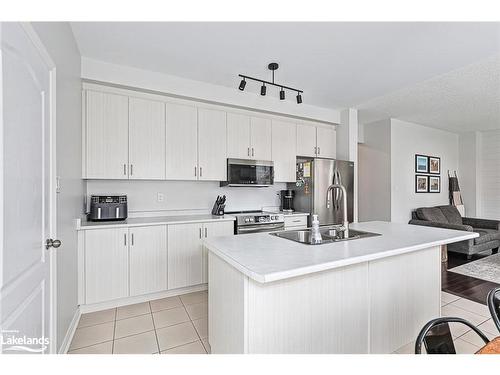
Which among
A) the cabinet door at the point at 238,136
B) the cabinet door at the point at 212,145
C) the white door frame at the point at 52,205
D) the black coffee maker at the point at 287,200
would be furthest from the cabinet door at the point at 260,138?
the white door frame at the point at 52,205

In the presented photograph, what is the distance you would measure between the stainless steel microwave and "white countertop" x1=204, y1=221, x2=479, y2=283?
5.35 feet

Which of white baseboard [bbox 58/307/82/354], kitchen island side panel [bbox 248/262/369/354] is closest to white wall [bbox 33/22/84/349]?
white baseboard [bbox 58/307/82/354]

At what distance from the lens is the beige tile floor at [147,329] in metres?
1.94

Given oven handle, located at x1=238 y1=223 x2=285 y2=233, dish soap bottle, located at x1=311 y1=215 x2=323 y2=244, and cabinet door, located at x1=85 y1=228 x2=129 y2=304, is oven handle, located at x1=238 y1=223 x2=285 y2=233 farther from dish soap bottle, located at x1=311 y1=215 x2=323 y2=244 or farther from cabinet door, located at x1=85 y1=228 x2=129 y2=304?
dish soap bottle, located at x1=311 y1=215 x2=323 y2=244

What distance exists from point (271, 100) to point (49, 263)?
3.19 metres

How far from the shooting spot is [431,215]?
4.81 m

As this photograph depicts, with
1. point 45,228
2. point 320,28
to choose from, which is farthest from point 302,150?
point 45,228

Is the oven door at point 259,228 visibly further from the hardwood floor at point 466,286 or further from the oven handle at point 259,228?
the hardwood floor at point 466,286

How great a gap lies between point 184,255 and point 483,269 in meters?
4.36

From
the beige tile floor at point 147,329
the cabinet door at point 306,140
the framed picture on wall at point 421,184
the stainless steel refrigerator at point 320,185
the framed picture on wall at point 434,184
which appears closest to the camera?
the beige tile floor at point 147,329

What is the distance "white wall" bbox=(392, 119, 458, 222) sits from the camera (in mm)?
4832

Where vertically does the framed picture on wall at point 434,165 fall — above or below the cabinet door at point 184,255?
above

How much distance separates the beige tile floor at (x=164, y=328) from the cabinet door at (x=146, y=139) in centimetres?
146
